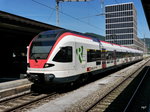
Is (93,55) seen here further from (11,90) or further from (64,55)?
(11,90)

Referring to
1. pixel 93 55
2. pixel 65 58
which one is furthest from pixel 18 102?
pixel 93 55

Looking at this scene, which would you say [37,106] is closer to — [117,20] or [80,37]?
[80,37]

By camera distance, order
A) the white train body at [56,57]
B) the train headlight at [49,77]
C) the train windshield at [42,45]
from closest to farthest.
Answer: the train headlight at [49,77] → the white train body at [56,57] → the train windshield at [42,45]

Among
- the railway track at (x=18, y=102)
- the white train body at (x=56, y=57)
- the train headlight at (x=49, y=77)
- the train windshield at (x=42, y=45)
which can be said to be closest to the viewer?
the railway track at (x=18, y=102)

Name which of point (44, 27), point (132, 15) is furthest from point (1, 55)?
point (132, 15)

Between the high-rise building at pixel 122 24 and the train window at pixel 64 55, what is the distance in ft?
355

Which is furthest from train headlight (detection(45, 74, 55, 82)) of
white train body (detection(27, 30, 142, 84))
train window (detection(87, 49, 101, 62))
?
train window (detection(87, 49, 101, 62))

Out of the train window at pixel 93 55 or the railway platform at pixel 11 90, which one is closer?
the railway platform at pixel 11 90

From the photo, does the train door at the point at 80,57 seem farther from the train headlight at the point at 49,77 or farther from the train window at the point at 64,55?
the train headlight at the point at 49,77

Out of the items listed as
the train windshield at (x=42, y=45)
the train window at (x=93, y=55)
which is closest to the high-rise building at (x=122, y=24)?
the train window at (x=93, y=55)

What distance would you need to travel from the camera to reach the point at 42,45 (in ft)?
34.4

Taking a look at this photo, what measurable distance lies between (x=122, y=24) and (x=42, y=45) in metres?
116

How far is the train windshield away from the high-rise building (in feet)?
355

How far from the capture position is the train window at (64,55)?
32.7ft
